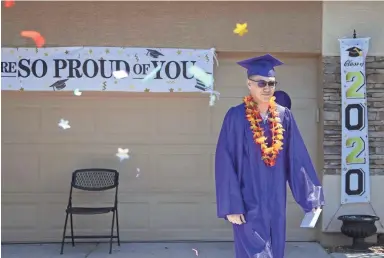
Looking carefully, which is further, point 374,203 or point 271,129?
point 374,203

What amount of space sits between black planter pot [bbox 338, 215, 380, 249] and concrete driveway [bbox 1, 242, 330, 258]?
0.36 meters

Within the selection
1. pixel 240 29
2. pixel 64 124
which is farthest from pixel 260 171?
pixel 64 124

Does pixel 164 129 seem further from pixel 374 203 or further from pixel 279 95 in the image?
pixel 374 203

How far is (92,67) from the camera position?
6234mm

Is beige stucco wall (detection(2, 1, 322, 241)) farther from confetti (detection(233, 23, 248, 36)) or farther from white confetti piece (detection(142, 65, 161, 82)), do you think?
white confetti piece (detection(142, 65, 161, 82))

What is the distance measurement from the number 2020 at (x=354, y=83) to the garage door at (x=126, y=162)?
1181mm

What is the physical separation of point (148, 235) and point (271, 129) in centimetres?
315

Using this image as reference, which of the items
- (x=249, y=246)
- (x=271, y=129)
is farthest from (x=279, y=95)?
(x=249, y=246)

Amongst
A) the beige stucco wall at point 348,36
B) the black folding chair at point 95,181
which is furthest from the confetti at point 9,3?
the beige stucco wall at point 348,36

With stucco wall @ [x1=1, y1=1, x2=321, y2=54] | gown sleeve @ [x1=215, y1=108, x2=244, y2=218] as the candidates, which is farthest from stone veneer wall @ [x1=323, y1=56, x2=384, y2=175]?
gown sleeve @ [x1=215, y1=108, x2=244, y2=218]

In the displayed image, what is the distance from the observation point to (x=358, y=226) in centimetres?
595

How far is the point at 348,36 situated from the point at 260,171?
3.18m

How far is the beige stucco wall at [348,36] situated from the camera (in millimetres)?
6297

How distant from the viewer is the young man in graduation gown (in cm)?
368
